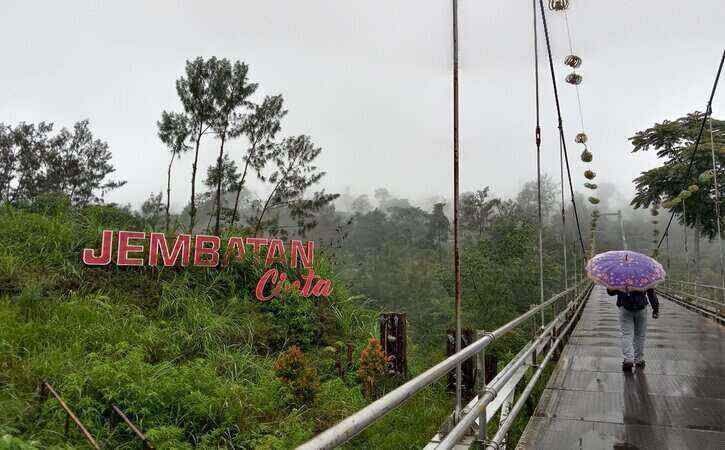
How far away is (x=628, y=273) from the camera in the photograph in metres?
6.48

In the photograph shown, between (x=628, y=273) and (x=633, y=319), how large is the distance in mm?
806

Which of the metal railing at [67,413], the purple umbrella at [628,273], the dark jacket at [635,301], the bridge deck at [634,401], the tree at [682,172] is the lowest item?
the metal railing at [67,413]

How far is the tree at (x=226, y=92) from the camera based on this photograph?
21734 mm

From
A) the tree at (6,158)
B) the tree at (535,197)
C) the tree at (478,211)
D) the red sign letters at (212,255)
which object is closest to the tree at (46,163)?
the tree at (6,158)

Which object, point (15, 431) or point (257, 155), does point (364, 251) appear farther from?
point (15, 431)

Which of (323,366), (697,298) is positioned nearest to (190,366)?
(323,366)

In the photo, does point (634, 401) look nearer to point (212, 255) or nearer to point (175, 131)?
point (212, 255)

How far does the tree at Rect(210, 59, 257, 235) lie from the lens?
71.3 feet

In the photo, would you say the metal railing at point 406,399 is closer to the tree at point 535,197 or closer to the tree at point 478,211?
the tree at point 478,211

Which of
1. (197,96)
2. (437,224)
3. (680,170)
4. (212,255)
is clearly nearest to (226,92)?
(197,96)

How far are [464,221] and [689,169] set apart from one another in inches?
1375

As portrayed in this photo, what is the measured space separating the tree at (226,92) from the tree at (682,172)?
56.8 feet

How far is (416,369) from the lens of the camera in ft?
38.9

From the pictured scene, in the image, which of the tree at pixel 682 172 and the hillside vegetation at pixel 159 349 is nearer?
the hillside vegetation at pixel 159 349
